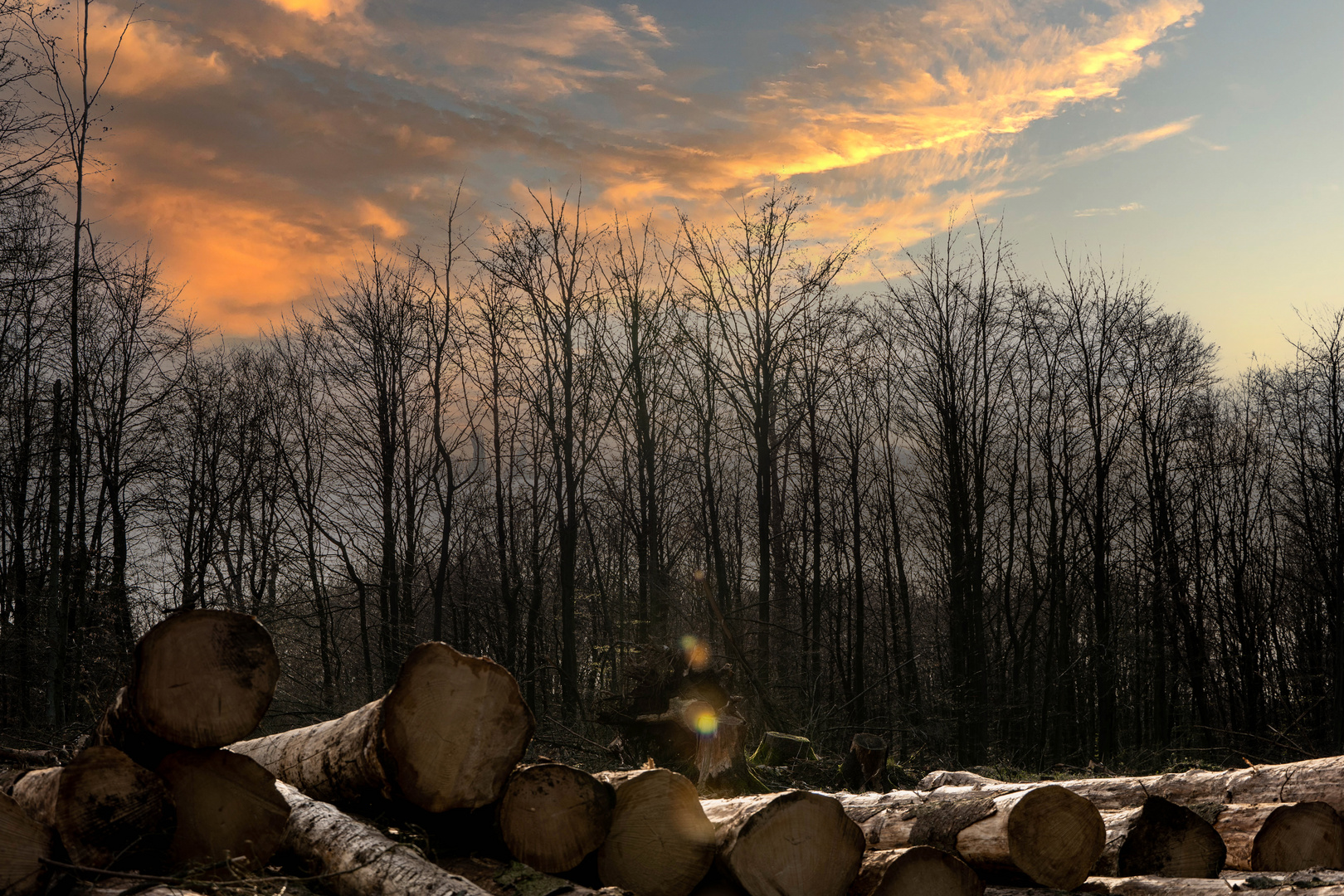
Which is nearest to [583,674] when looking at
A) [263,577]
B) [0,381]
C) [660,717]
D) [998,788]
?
[263,577]

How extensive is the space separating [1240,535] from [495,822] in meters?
29.2

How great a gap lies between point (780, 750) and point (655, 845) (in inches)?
262

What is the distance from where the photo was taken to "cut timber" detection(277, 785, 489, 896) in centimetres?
335

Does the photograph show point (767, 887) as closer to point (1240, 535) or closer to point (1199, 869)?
point (1199, 869)

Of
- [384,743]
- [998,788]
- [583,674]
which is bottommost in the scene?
[583,674]

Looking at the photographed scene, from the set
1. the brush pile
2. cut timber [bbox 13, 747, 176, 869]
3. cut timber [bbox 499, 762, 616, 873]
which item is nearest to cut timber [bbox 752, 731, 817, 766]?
the brush pile

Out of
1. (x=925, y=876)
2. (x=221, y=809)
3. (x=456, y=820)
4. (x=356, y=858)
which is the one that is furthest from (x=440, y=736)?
(x=925, y=876)

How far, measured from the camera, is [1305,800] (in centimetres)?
535

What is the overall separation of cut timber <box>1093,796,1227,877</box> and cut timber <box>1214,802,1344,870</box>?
0.35m

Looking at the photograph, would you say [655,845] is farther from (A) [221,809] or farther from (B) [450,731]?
(A) [221,809]

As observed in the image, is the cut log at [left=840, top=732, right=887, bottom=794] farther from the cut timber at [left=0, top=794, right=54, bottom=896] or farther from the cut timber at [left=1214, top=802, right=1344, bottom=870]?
the cut timber at [left=0, top=794, right=54, bottom=896]

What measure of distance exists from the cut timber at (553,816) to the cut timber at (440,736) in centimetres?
12

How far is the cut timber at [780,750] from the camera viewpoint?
10617 mm

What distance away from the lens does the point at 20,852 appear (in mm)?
3309
